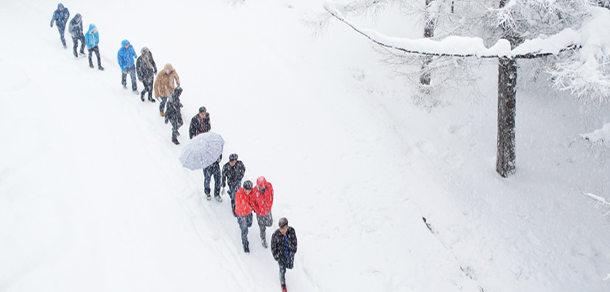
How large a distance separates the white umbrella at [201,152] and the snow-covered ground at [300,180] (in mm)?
1254

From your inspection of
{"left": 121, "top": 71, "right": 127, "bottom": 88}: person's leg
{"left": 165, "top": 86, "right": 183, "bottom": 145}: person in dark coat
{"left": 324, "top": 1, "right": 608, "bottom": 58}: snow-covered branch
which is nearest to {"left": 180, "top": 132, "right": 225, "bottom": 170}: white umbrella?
Answer: {"left": 165, "top": 86, "right": 183, "bottom": 145}: person in dark coat

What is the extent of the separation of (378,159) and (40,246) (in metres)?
7.42

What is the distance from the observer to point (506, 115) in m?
8.00

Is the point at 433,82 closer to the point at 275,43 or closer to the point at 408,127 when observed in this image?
the point at 408,127

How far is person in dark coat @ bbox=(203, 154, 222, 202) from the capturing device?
6.54m

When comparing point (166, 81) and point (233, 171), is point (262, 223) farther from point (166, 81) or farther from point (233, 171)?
point (166, 81)

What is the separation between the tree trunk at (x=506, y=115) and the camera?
7621mm

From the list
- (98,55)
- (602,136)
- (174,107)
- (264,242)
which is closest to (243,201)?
(264,242)

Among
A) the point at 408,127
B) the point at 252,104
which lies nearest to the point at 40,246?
the point at 252,104

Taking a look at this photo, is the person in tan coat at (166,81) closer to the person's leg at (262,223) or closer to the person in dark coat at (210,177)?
the person in dark coat at (210,177)

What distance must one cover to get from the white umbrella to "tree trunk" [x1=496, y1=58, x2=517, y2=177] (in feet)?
21.0

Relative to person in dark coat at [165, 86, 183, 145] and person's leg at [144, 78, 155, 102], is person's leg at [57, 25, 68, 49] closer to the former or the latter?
person's leg at [144, 78, 155, 102]

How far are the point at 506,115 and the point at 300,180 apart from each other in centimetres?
528

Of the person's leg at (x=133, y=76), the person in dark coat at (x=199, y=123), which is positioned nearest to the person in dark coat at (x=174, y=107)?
the person in dark coat at (x=199, y=123)
